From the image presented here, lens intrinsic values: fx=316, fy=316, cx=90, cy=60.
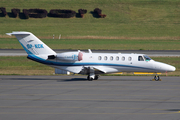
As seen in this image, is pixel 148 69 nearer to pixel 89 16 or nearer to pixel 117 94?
pixel 117 94

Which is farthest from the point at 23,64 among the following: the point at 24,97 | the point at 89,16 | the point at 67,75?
the point at 89,16

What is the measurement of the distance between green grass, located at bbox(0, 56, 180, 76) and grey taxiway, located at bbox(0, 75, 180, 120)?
9445mm

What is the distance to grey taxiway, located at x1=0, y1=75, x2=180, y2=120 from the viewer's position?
16.1m

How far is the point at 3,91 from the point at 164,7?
10411 cm

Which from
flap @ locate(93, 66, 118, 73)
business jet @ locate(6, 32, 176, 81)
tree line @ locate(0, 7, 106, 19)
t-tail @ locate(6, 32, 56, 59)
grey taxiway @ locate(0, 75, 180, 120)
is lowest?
grey taxiway @ locate(0, 75, 180, 120)

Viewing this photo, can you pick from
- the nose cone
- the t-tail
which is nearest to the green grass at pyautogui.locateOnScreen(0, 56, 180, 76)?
the nose cone

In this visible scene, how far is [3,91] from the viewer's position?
23656mm

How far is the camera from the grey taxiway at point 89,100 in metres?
16.1

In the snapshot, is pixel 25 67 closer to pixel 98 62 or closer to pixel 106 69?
pixel 98 62

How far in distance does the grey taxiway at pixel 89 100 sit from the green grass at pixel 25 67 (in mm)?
9445

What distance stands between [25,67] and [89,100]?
23140 mm

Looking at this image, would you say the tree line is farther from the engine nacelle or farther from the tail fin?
the engine nacelle

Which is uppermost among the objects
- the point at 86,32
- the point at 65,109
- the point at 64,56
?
the point at 86,32

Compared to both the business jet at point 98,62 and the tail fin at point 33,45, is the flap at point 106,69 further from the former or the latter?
the tail fin at point 33,45
